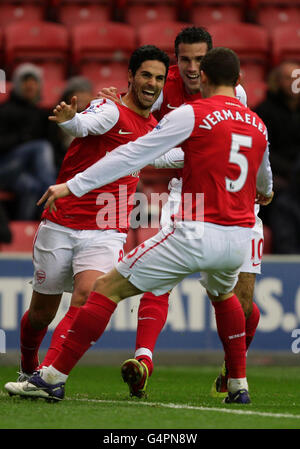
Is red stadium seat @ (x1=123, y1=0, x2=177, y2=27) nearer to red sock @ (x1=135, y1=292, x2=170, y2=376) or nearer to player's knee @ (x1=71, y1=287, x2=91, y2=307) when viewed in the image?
red sock @ (x1=135, y1=292, x2=170, y2=376)

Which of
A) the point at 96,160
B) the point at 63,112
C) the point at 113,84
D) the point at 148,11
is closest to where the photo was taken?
the point at 63,112

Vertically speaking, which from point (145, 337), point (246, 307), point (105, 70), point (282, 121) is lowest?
point (145, 337)

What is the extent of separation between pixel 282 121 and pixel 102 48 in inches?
99.5

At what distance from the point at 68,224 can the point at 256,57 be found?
6.73 meters

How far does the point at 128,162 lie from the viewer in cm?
483

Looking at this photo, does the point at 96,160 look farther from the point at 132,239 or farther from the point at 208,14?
the point at 208,14

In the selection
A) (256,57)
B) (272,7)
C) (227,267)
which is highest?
(272,7)

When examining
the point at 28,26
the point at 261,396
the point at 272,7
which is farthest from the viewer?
the point at 272,7

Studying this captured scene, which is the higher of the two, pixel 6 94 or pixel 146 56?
pixel 6 94

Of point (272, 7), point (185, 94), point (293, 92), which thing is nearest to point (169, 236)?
point (185, 94)

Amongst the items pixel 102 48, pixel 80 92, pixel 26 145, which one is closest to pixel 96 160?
pixel 80 92

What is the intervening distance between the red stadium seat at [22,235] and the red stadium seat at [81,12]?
3.66 metres

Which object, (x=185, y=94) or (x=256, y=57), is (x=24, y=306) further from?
(x=256, y=57)

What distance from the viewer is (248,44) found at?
1183cm
